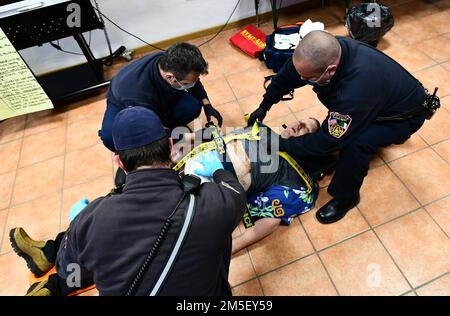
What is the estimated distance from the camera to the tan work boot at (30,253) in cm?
158

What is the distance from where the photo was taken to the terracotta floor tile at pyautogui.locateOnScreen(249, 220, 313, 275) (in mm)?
1583

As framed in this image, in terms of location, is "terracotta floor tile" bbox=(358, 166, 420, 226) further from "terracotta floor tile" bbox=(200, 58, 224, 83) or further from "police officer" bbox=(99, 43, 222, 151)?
"terracotta floor tile" bbox=(200, 58, 224, 83)

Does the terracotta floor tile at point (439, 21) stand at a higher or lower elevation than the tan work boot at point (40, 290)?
lower

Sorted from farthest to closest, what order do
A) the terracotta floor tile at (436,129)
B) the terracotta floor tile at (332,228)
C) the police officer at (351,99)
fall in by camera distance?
the terracotta floor tile at (436,129) → the terracotta floor tile at (332,228) → the police officer at (351,99)

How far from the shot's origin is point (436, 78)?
7.58 feet

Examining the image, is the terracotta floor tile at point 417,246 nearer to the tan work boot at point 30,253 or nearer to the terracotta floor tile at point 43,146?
the tan work boot at point 30,253

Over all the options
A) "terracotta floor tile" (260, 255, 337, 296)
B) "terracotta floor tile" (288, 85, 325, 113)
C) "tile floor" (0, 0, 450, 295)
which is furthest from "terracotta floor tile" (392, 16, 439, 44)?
"terracotta floor tile" (260, 255, 337, 296)

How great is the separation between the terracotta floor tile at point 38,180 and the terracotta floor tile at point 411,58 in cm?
293

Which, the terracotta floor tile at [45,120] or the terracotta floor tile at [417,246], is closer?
the terracotta floor tile at [417,246]

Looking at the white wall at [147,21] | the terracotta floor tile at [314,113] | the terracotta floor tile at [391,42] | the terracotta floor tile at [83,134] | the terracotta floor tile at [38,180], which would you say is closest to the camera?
the terracotta floor tile at [38,180]

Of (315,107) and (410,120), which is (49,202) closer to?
(315,107)

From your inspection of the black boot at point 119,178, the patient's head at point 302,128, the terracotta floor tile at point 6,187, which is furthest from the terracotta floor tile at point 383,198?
the terracotta floor tile at point 6,187
